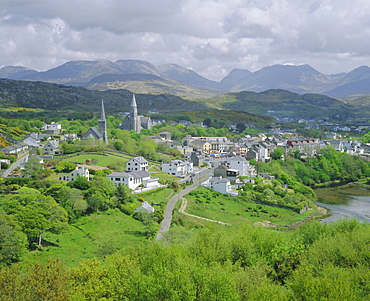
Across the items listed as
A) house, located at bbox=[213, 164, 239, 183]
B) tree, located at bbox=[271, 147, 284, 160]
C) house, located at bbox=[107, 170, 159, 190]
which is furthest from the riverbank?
house, located at bbox=[107, 170, 159, 190]

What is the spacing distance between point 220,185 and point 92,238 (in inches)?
1189

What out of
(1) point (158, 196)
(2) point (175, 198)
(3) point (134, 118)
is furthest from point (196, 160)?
(3) point (134, 118)

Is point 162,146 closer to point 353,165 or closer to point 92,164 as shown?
point 92,164

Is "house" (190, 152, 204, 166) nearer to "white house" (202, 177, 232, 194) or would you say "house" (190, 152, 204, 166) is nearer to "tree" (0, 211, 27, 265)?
"white house" (202, 177, 232, 194)

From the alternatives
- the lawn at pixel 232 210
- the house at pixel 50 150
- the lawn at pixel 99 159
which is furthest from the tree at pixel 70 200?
the house at pixel 50 150

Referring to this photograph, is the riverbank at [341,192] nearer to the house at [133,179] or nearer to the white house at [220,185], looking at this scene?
the white house at [220,185]

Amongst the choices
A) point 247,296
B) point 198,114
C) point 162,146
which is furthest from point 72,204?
point 198,114

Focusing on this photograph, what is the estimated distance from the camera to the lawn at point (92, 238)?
3083cm

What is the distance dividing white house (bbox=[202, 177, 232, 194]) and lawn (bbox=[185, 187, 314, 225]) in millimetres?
1776

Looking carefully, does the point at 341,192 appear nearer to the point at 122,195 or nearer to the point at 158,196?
the point at 158,196

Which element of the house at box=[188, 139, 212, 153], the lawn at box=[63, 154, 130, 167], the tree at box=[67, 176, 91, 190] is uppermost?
the tree at box=[67, 176, 91, 190]

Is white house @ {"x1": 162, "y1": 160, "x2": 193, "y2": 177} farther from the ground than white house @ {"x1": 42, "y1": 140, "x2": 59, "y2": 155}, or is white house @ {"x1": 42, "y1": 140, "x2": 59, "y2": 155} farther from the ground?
white house @ {"x1": 42, "y1": 140, "x2": 59, "y2": 155}

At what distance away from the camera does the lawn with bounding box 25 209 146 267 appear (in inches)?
Result: 1214

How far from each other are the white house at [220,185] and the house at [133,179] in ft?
32.2
